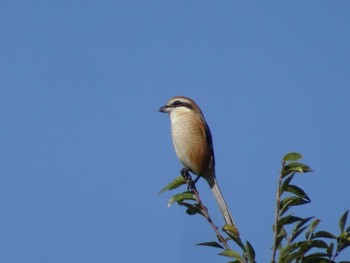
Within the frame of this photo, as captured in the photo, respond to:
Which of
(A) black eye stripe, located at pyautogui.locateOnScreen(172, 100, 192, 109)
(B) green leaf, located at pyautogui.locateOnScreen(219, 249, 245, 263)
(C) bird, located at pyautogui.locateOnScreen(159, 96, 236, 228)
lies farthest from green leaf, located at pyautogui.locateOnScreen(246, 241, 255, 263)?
(A) black eye stripe, located at pyautogui.locateOnScreen(172, 100, 192, 109)

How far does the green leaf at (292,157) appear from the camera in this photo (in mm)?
2775

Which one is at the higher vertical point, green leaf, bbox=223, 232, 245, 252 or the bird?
the bird

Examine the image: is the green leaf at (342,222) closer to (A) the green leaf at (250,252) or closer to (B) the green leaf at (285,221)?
(B) the green leaf at (285,221)

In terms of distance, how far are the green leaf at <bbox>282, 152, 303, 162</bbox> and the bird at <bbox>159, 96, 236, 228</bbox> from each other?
2870mm

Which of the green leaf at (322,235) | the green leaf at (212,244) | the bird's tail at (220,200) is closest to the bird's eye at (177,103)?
the bird's tail at (220,200)

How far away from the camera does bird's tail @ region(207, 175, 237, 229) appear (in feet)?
14.8

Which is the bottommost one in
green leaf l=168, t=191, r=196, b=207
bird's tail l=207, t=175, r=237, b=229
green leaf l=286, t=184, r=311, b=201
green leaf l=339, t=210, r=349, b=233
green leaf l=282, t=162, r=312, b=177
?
green leaf l=339, t=210, r=349, b=233

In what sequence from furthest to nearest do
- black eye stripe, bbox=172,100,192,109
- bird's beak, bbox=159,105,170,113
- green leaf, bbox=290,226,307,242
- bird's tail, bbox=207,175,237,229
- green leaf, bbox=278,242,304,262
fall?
bird's beak, bbox=159,105,170,113
black eye stripe, bbox=172,100,192,109
bird's tail, bbox=207,175,237,229
green leaf, bbox=290,226,307,242
green leaf, bbox=278,242,304,262

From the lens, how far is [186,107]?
6254 millimetres

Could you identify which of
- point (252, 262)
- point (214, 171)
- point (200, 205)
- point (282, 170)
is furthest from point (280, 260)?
point (214, 171)

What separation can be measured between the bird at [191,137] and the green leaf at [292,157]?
113 inches

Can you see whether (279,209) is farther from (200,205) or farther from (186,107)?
(186,107)

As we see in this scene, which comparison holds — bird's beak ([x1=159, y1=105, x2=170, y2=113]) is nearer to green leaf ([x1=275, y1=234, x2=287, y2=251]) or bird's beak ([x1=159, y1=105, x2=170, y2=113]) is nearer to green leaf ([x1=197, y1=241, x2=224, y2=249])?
green leaf ([x1=197, y1=241, x2=224, y2=249])

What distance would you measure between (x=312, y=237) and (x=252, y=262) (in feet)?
1.20
